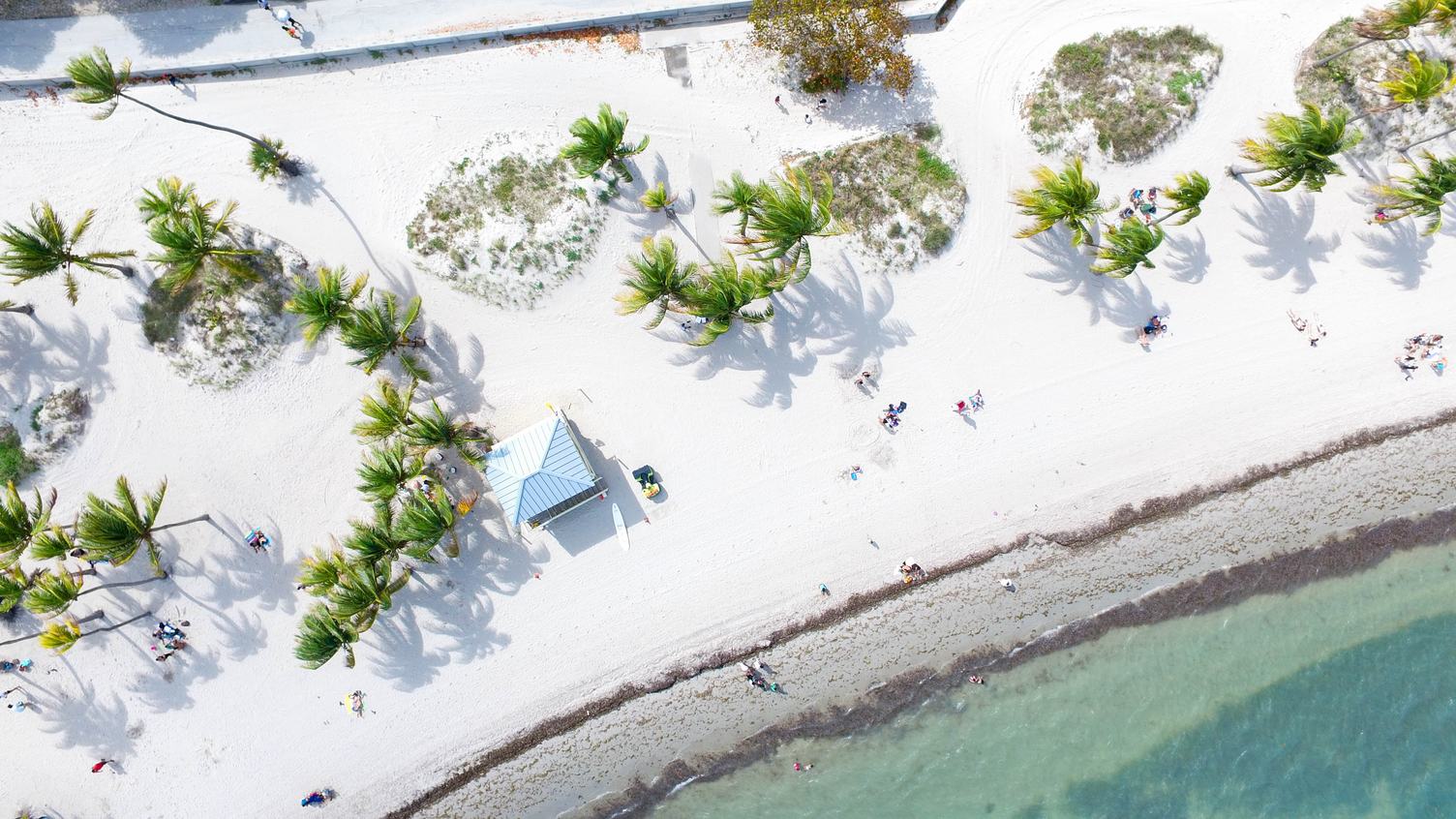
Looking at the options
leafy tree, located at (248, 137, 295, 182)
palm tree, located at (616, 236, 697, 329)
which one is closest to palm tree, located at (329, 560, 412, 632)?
palm tree, located at (616, 236, 697, 329)

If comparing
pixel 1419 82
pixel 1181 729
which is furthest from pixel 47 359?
pixel 1419 82

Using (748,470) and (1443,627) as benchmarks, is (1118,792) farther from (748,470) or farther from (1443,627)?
(748,470)

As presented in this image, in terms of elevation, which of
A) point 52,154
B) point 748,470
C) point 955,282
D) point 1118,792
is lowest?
point 1118,792

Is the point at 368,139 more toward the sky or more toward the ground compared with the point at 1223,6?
more toward the sky

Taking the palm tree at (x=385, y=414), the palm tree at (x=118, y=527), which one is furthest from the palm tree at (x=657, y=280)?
the palm tree at (x=118, y=527)

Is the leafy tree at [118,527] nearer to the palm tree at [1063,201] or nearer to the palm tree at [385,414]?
the palm tree at [385,414]

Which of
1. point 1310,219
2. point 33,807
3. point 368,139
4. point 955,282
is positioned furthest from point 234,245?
point 1310,219
